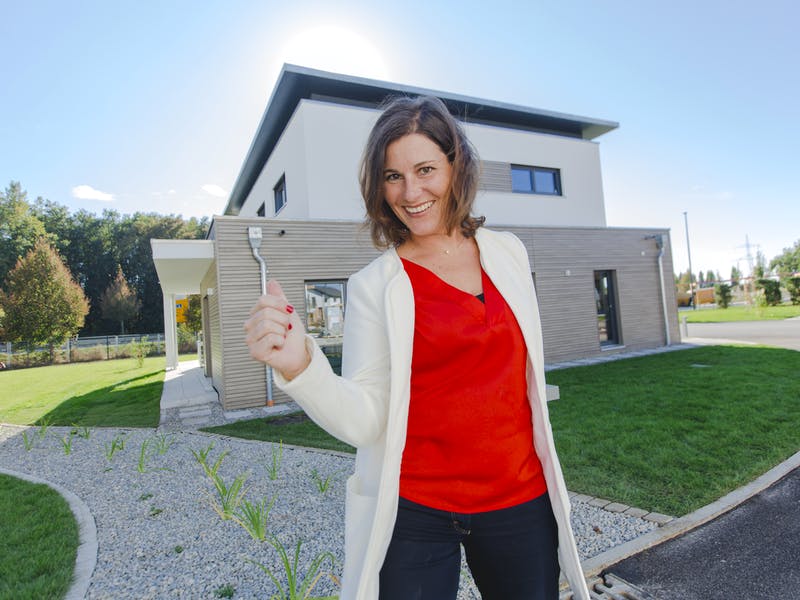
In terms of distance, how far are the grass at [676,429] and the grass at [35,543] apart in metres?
4.01

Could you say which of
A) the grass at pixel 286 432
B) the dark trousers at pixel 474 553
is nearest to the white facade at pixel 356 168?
the grass at pixel 286 432

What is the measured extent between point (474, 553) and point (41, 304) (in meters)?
31.9

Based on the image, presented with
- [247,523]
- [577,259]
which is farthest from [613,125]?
[247,523]

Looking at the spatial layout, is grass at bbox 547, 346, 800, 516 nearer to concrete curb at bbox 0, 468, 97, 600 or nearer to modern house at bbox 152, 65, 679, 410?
concrete curb at bbox 0, 468, 97, 600

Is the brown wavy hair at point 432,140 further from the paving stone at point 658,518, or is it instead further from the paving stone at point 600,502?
the paving stone at point 600,502

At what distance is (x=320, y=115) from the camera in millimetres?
10531

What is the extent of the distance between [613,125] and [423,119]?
16222 mm

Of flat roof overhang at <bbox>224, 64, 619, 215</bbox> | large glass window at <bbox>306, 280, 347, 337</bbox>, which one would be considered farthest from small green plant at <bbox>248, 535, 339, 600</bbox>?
flat roof overhang at <bbox>224, 64, 619, 215</bbox>

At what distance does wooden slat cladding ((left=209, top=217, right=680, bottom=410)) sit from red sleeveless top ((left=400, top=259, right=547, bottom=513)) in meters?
8.22

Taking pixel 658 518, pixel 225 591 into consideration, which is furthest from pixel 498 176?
pixel 225 591

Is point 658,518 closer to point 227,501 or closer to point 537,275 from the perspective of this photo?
point 227,501

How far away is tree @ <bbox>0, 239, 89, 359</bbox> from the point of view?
24797 mm

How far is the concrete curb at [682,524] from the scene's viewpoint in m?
2.82

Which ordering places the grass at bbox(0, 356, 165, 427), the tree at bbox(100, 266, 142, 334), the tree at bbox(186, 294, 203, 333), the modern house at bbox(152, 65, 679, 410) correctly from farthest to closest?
the tree at bbox(100, 266, 142, 334)
the tree at bbox(186, 294, 203, 333)
the modern house at bbox(152, 65, 679, 410)
the grass at bbox(0, 356, 165, 427)
